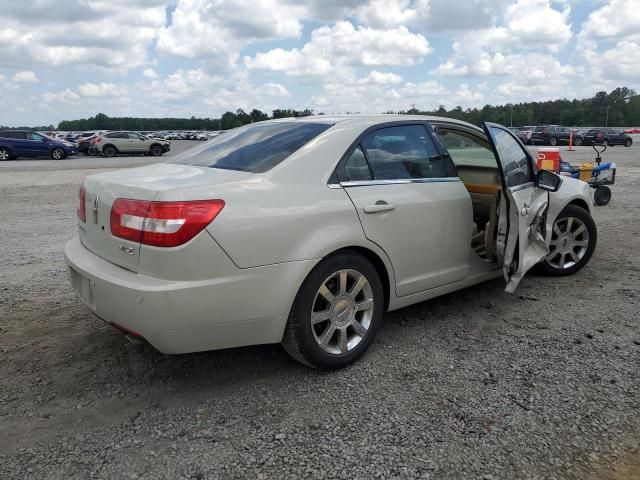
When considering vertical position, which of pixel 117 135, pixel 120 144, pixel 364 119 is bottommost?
pixel 120 144

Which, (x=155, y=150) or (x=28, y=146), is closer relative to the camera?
(x=28, y=146)

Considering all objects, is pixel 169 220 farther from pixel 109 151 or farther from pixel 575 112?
pixel 575 112

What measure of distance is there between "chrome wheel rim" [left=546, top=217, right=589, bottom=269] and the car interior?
0.84 metres

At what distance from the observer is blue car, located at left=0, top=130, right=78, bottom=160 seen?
25.7m

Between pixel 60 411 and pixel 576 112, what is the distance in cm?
8672

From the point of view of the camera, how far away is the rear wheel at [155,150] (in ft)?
101

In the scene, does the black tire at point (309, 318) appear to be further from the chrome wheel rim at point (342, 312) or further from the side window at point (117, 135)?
the side window at point (117, 135)

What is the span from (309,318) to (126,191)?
124 cm

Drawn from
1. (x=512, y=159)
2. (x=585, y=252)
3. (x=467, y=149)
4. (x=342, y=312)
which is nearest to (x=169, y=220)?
(x=342, y=312)

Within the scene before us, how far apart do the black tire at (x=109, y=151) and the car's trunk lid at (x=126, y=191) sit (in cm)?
2882

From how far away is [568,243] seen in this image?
520 cm

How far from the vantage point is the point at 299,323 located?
10.2 ft

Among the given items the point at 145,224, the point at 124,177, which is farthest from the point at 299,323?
the point at 124,177

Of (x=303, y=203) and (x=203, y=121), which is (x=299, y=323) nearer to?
(x=303, y=203)
